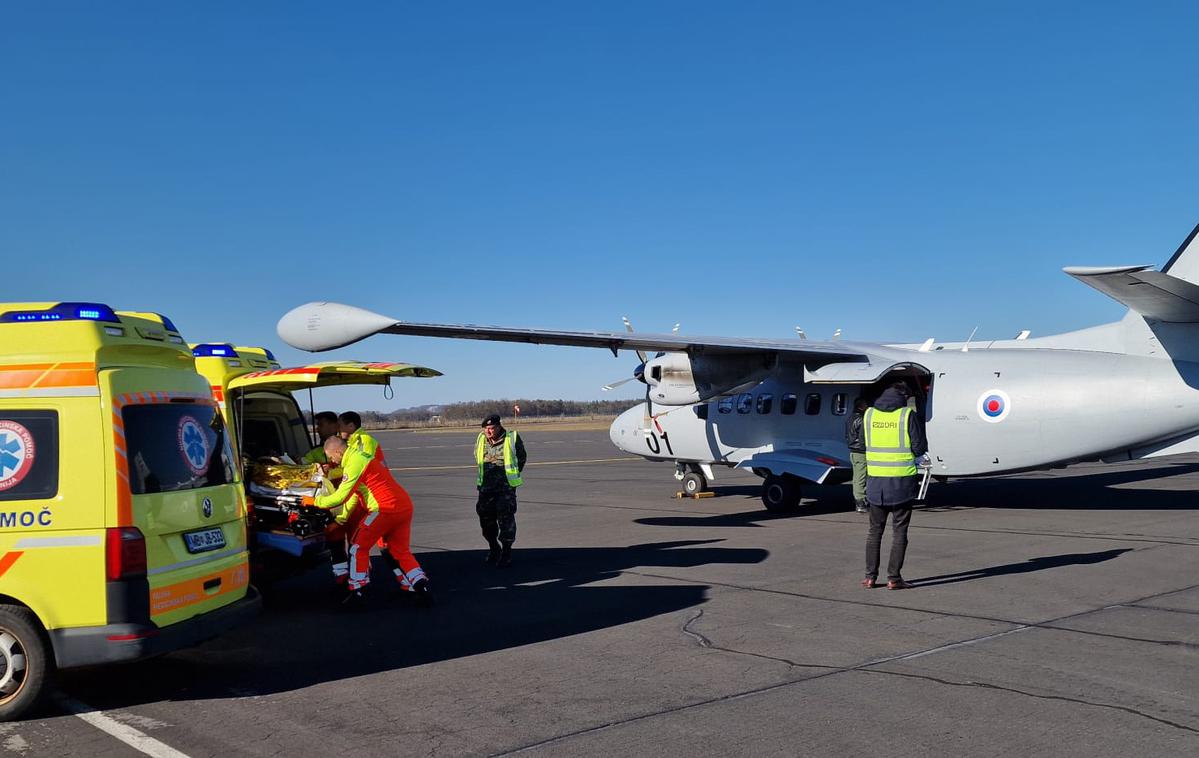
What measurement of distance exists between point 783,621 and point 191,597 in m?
4.83

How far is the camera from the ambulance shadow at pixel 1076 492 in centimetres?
1756

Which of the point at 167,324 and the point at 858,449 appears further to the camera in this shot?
the point at 858,449

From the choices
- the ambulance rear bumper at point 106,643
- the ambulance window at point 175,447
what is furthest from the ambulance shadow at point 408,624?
the ambulance window at point 175,447

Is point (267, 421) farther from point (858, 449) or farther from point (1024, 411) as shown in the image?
point (1024, 411)

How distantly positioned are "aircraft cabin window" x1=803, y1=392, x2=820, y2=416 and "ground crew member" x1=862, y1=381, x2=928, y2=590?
27.1ft

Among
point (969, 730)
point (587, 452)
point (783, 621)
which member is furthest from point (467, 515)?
point (587, 452)

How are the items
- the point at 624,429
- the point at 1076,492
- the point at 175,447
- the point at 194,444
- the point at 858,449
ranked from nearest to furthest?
the point at 175,447 → the point at 194,444 → the point at 858,449 → the point at 1076,492 → the point at 624,429

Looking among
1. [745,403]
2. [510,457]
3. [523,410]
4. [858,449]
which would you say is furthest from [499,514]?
[523,410]

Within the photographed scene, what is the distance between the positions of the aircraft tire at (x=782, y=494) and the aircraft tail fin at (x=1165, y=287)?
6.37 metres

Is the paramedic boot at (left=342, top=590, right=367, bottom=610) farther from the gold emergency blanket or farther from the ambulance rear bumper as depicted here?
the ambulance rear bumper

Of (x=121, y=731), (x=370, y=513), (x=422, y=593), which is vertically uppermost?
(x=370, y=513)

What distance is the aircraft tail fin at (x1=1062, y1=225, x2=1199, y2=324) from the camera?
12.9 metres

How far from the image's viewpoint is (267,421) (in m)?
11.1

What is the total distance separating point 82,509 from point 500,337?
34.8 ft
